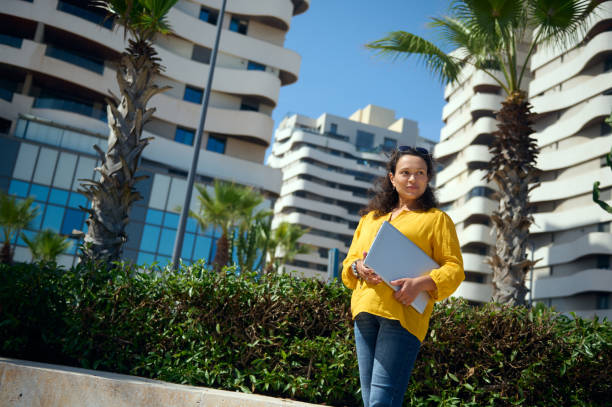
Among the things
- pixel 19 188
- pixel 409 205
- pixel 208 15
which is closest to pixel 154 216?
pixel 19 188

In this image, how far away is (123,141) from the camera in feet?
23.0

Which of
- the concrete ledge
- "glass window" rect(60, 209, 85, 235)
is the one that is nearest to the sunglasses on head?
the concrete ledge

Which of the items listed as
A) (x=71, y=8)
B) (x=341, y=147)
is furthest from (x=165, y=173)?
(x=341, y=147)

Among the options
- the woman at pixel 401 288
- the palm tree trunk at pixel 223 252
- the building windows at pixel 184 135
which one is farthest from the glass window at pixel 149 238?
the woman at pixel 401 288

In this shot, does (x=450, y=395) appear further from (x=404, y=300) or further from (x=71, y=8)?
(x=71, y=8)

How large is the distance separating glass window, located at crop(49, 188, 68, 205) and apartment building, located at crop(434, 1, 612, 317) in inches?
1024

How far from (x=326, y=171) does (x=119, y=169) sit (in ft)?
224

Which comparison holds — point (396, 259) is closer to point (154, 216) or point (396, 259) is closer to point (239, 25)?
point (154, 216)

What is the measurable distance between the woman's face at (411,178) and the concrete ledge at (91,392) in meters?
1.72

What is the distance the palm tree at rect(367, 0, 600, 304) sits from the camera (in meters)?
9.73

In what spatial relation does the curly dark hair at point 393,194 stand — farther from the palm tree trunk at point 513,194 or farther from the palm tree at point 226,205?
the palm tree at point 226,205

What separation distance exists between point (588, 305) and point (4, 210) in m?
34.0

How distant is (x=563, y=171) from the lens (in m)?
37.2

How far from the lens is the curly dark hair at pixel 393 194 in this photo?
2.59m
